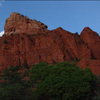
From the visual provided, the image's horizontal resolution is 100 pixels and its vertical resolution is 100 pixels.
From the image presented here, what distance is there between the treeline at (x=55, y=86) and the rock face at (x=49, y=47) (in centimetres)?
4436

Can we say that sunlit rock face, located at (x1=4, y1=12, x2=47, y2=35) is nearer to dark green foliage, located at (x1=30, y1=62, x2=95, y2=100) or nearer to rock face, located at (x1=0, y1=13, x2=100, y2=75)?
rock face, located at (x1=0, y1=13, x2=100, y2=75)

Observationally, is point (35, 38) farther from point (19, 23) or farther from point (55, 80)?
point (55, 80)

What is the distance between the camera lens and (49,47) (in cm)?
10194

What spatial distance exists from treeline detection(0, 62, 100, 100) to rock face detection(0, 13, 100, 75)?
44361 mm

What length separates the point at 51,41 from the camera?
103812mm

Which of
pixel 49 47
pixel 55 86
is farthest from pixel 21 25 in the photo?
pixel 55 86

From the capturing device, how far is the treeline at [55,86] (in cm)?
4714

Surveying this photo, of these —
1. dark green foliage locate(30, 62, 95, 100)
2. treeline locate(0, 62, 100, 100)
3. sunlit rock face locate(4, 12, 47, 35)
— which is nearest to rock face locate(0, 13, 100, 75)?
sunlit rock face locate(4, 12, 47, 35)

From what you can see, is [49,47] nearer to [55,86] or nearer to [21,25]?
[21,25]

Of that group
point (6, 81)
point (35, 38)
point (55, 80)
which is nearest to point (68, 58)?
point (35, 38)

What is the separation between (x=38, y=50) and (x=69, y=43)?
1027cm

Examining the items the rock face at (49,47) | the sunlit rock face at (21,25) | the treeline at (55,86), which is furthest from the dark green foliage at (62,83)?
the sunlit rock face at (21,25)

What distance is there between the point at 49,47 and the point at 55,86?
180ft

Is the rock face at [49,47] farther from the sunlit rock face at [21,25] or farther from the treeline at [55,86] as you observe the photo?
the treeline at [55,86]
